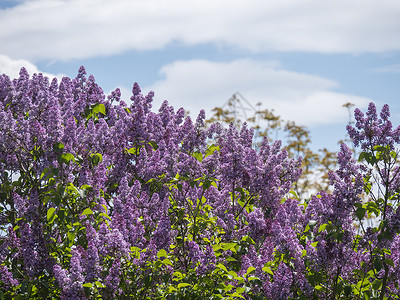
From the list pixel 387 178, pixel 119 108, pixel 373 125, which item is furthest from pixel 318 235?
pixel 119 108

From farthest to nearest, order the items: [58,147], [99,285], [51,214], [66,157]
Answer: [58,147]
[66,157]
[51,214]
[99,285]

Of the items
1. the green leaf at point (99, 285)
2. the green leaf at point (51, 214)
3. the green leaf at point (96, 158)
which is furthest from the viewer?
the green leaf at point (96, 158)

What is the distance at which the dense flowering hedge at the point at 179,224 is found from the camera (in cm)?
524

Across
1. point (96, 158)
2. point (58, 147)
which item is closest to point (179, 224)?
point (96, 158)

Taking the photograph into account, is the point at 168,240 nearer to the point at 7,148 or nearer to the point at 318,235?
the point at 318,235

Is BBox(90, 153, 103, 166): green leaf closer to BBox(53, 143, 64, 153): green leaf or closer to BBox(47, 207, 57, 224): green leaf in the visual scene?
BBox(53, 143, 64, 153): green leaf

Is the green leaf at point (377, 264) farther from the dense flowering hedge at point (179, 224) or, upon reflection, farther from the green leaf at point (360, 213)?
the green leaf at point (360, 213)

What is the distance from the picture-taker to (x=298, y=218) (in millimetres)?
6824

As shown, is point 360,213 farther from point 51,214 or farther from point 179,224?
point 51,214

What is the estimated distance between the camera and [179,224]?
627 centimetres

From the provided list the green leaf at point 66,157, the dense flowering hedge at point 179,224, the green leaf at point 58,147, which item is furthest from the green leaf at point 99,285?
the green leaf at point 58,147

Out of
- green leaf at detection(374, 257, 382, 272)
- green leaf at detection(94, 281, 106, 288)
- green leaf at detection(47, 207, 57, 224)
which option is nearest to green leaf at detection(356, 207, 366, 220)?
green leaf at detection(374, 257, 382, 272)

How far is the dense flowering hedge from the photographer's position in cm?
524

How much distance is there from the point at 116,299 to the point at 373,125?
146 inches
